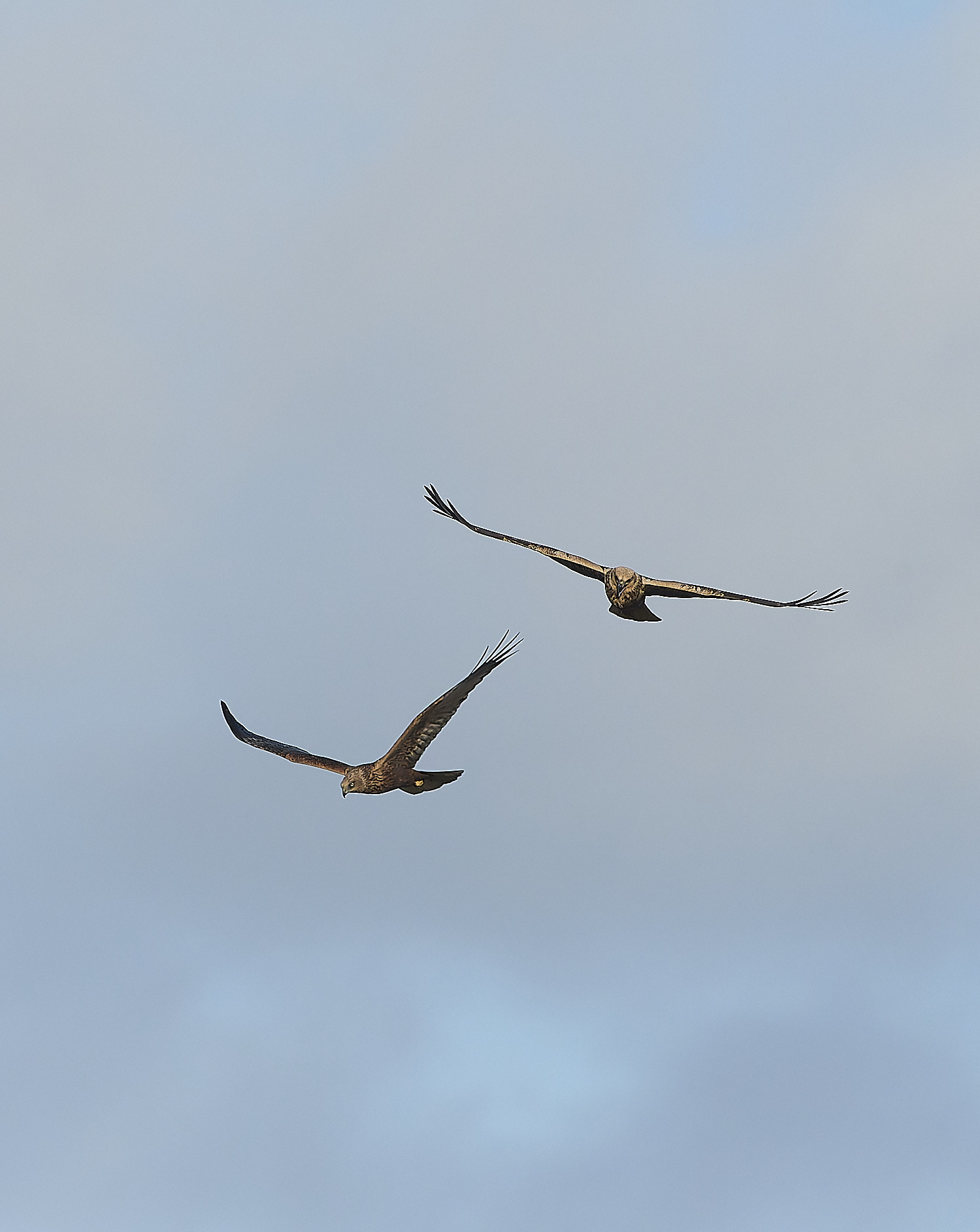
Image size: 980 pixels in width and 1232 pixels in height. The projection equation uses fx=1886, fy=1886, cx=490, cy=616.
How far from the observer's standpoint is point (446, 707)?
137 ft

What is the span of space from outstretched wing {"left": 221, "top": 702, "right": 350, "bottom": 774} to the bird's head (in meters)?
7.63

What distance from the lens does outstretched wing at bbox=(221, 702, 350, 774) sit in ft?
152

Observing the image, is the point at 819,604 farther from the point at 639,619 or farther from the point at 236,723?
the point at 236,723

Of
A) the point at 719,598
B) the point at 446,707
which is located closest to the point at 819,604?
the point at 719,598

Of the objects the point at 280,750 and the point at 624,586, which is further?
the point at 280,750

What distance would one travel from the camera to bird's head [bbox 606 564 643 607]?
1698 inches

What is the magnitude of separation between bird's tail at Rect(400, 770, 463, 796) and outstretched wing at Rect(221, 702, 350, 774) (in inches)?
93.2

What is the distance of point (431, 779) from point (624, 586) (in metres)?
6.24

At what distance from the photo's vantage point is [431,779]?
4306 centimetres

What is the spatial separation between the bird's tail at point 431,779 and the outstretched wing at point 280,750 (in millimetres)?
2366

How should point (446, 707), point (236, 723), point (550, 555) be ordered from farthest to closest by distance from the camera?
point (236, 723)
point (550, 555)
point (446, 707)

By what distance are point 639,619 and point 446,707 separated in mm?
5497

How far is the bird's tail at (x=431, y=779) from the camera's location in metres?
43.0

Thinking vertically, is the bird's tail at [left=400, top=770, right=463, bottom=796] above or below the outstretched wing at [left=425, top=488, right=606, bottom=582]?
below
